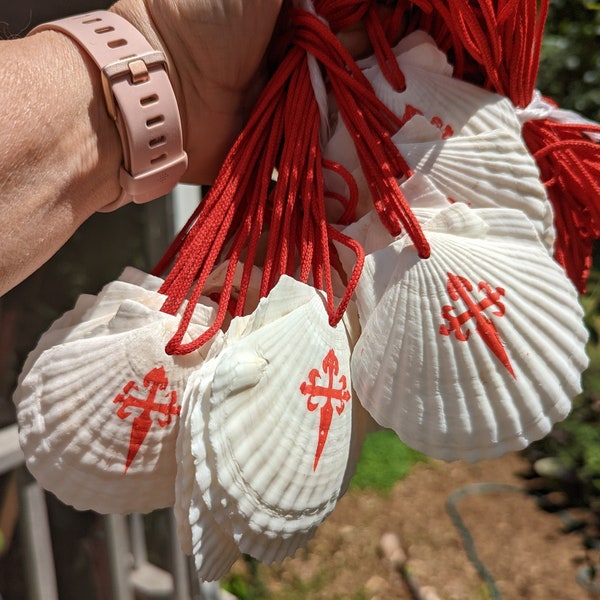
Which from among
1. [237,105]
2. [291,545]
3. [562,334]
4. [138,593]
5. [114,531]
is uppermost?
[237,105]

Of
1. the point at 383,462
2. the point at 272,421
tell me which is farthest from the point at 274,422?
the point at 383,462

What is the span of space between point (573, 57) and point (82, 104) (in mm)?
1047

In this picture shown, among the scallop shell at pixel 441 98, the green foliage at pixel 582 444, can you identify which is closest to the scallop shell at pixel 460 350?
the scallop shell at pixel 441 98

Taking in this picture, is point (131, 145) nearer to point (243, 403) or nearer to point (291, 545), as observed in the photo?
point (243, 403)

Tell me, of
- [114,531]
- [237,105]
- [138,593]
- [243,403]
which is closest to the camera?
[243,403]

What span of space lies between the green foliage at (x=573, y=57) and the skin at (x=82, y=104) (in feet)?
2.36

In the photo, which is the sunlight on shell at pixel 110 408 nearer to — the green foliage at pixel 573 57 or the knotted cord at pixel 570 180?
the knotted cord at pixel 570 180

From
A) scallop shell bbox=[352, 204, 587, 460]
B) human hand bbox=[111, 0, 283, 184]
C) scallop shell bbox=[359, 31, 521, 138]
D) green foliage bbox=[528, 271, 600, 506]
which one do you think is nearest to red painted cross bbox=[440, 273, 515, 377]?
scallop shell bbox=[352, 204, 587, 460]

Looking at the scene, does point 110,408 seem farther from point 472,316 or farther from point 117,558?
point 117,558

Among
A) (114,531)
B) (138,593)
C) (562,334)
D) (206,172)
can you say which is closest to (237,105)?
(206,172)

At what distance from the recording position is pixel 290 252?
1.53 ft

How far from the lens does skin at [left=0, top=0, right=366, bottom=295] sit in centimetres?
43

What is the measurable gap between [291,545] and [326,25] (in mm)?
391

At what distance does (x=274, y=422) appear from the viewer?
0.41 meters
